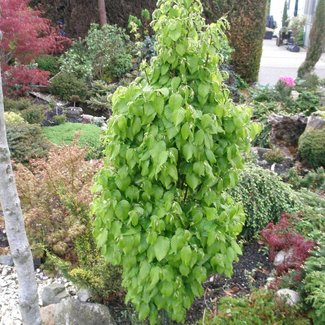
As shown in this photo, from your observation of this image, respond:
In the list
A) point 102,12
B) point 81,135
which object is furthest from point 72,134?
point 102,12

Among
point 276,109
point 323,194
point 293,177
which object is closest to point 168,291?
point 323,194

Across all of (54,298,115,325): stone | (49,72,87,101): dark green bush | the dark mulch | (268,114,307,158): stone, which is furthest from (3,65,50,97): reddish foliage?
(54,298,115,325): stone

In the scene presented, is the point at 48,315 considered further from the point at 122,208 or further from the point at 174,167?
the point at 174,167

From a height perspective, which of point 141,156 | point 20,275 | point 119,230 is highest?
point 141,156

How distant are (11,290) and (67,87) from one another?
6.46m

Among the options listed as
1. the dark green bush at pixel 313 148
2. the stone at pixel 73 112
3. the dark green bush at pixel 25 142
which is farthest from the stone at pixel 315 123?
the stone at pixel 73 112

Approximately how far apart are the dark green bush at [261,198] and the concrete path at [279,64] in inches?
425

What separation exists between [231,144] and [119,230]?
2.61 feet

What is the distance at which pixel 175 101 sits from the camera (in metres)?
2.16

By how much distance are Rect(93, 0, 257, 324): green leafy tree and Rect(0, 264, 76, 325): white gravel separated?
1.40m

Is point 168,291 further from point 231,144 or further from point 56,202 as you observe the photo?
point 56,202

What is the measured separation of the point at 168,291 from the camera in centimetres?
255

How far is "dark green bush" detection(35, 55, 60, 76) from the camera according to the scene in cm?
1134

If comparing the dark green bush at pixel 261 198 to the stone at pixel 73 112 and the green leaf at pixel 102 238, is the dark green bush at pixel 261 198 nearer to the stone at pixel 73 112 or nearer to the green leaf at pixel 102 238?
the green leaf at pixel 102 238
